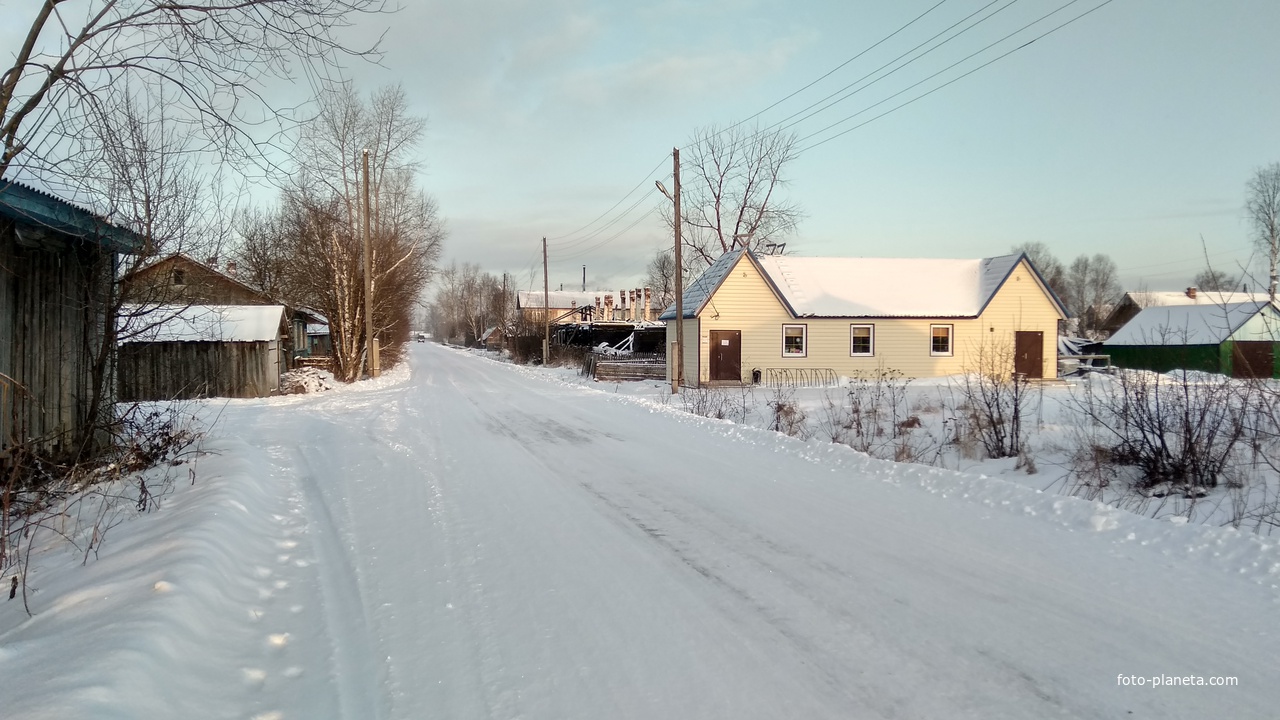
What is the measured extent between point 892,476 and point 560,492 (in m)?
3.99

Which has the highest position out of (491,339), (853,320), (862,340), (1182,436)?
(491,339)

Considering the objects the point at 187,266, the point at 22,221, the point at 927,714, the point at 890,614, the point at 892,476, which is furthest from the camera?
the point at 187,266

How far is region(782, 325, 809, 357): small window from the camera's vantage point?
2845 centimetres

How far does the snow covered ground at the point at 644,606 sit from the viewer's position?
3402 millimetres

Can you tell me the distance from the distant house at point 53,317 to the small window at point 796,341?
23115 mm

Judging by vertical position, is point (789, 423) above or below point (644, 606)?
above

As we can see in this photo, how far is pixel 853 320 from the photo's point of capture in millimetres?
→ 28859

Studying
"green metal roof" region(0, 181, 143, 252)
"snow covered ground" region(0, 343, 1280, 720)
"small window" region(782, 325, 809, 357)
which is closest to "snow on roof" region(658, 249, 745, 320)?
"small window" region(782, 325, 809, 357)

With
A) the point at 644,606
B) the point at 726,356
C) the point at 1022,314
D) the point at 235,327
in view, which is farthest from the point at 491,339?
the point at 644,606

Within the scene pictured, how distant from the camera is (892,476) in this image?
8.66m

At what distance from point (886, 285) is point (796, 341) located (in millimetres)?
5430

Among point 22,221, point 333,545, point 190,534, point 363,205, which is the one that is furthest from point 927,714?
point 363,205

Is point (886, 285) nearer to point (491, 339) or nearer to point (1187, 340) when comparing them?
point (1187, 340)

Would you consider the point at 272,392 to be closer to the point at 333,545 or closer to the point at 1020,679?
the point at 333,545
